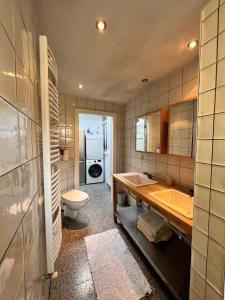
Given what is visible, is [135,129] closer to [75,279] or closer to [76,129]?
[76,129]

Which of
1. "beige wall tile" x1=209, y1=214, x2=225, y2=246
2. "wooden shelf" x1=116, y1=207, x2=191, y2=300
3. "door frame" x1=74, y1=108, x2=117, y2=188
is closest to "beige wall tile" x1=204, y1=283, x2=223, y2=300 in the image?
"beige wall tile" x1=209, y1=214, x2=225, y2=246

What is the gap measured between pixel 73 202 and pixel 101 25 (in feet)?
6.95

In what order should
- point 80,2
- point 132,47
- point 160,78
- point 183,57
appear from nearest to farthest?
point 80,2 < point 132,47 < point 183,57 < point 160,78

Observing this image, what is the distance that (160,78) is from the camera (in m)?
1.97

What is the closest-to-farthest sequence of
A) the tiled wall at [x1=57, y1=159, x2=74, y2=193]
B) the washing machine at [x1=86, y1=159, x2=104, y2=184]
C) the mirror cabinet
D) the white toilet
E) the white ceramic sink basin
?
1. the white ceramic sink basin
2. the mirror cabinet
3. the white toilet
4. the tiled wall at [x1=57, y1=159, x2=74, y2=193]
5. the washing machine at [x1=86, y1=159, x2=104, y2=184]

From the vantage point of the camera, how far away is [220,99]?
657mm

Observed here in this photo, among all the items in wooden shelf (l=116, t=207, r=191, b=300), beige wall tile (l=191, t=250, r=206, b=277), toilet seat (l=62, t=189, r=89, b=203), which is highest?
beige wall tile (l=191, t=250, r=206, b=277)

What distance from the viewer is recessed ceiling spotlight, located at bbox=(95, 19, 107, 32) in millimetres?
1063

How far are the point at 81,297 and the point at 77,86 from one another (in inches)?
101

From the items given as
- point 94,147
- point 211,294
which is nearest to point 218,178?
point 211,294

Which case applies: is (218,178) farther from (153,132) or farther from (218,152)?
(153,132)

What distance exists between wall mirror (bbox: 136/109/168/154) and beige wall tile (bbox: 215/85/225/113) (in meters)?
1.28

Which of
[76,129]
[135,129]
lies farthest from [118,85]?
[76,129]

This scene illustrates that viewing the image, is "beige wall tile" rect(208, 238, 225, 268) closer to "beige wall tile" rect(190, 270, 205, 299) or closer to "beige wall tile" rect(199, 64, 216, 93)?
"beige wall tile" rect(190, 270, 205, 299)
